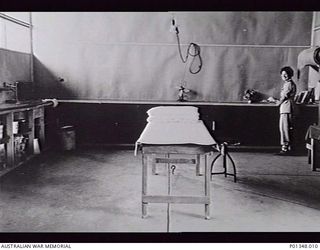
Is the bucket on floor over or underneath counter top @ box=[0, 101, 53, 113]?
underneath

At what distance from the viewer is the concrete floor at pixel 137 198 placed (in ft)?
12.5

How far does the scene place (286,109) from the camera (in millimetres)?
7090

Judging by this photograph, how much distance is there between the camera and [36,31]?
26.0 feet

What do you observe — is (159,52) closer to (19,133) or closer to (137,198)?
(19,133)

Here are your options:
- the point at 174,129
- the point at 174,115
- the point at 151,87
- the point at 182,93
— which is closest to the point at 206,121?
the point at 182,93

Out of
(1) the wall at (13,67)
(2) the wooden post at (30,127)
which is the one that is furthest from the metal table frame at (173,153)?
(1) the wall at (13,67)

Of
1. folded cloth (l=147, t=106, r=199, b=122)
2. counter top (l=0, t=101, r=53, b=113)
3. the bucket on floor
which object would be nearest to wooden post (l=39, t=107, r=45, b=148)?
counter top (l=0, t=101, r=53, b=113)

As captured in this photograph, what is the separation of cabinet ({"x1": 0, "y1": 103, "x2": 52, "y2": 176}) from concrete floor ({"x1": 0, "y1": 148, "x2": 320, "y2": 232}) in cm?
21

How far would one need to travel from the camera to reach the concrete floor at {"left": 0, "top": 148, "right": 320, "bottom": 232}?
149 inches

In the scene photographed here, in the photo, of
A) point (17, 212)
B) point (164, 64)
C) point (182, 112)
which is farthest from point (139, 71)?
point (17, 212)

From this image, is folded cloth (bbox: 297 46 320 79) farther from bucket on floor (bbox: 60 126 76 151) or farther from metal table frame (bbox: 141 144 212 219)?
bucket on floor (bbox: 60 126 76 151)

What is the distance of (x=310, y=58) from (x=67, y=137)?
14.5ft

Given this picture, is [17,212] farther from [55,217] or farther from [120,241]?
[120,241]

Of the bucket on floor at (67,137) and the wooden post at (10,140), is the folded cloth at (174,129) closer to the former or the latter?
the wooden post at (10,140)
